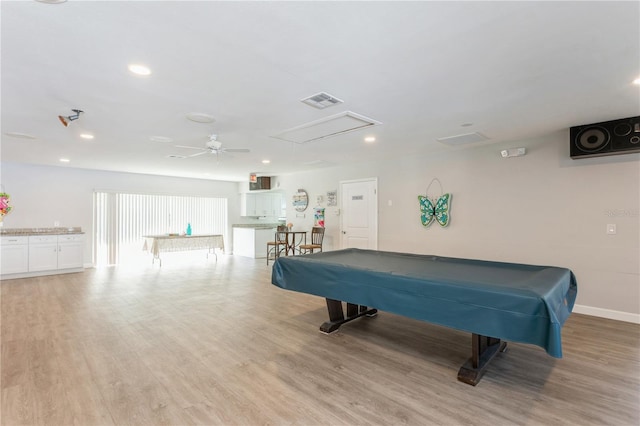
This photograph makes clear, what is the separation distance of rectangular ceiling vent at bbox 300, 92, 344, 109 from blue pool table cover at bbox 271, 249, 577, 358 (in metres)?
1.57

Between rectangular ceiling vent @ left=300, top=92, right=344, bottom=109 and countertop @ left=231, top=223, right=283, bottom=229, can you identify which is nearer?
rectangular ceiling vent @ left=300, top=92, right=344, bottom=109

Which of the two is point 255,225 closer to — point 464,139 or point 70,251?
point 70,251

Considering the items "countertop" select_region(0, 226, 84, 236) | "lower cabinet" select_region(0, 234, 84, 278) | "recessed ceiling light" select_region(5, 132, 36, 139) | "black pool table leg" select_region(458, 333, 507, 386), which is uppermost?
"recessed ceiling light" select_region(5, 132, 36, 139)

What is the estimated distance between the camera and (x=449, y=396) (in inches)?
87.0

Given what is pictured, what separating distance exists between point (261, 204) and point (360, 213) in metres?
4.58

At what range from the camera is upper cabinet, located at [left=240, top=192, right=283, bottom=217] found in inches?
396

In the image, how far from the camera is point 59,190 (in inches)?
278

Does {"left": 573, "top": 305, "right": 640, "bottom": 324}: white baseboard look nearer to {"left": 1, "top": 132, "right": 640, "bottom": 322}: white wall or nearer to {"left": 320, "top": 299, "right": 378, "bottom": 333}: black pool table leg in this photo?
{"left": 1, "top": 132, "right": 640, "bottom": 322}: white wall

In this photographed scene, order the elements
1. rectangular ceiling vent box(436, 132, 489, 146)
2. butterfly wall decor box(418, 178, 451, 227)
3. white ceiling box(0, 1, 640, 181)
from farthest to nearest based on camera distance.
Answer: butterfly wall decor box(418, 178, 451, 227) → rectangular ceiling vent box(436, 132, 489, 146) → white ceiling box(0, 1, 640, 181)

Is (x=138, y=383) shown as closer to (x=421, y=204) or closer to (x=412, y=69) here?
(x=412, y=69)

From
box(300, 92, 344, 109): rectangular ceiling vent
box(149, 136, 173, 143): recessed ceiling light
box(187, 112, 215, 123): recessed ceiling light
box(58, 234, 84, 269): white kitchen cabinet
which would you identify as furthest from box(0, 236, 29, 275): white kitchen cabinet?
box(300, 92, 344, 109): rectangular ceiling vent

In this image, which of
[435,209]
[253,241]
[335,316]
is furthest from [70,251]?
[435,209]

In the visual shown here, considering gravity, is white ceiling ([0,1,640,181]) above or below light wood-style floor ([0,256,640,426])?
above

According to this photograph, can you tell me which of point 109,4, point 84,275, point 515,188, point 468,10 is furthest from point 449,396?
point 84,275
